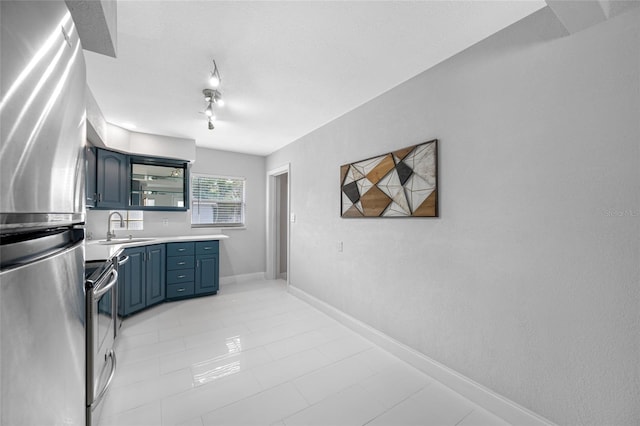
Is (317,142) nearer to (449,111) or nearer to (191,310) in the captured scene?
(449,111)

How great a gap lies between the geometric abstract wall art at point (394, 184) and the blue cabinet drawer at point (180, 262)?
101 inches

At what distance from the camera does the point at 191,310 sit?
353cm

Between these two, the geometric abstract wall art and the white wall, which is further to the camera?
the white wall

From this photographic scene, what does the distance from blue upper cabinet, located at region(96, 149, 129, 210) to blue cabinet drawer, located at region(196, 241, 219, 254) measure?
3.83 ft

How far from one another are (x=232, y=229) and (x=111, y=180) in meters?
2.01

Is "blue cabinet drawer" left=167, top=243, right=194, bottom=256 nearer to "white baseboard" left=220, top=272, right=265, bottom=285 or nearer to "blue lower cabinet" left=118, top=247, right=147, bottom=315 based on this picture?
"blue lower cabinet" left=118, top=247, right=147, bottom=315

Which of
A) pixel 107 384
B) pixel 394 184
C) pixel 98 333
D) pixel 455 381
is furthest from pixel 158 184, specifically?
pixel 455 381

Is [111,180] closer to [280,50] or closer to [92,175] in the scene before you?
[92,175]

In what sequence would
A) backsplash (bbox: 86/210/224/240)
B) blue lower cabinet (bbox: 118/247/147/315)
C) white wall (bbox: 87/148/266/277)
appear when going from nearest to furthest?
1. blue lower cabinet (bbox: 118/247/147/315)
2. backsplash (bbox: 86/210/224/240)
3. white wall (bbox: 87/148/266/277)

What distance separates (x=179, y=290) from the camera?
3906mm

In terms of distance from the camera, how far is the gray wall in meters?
1.30

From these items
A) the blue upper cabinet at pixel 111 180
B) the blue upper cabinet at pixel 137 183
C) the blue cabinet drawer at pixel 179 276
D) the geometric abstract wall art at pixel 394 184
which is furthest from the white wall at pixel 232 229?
the geometric abstract wall art at pixel 394 184

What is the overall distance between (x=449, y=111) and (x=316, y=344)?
2.45m

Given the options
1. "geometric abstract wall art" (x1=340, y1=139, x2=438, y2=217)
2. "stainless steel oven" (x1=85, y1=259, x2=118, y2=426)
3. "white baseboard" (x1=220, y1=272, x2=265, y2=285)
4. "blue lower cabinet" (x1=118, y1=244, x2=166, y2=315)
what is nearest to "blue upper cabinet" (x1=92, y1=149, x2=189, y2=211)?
"blue lower cabinet" (x1=118, y1=244, x2=166, y2=315)
